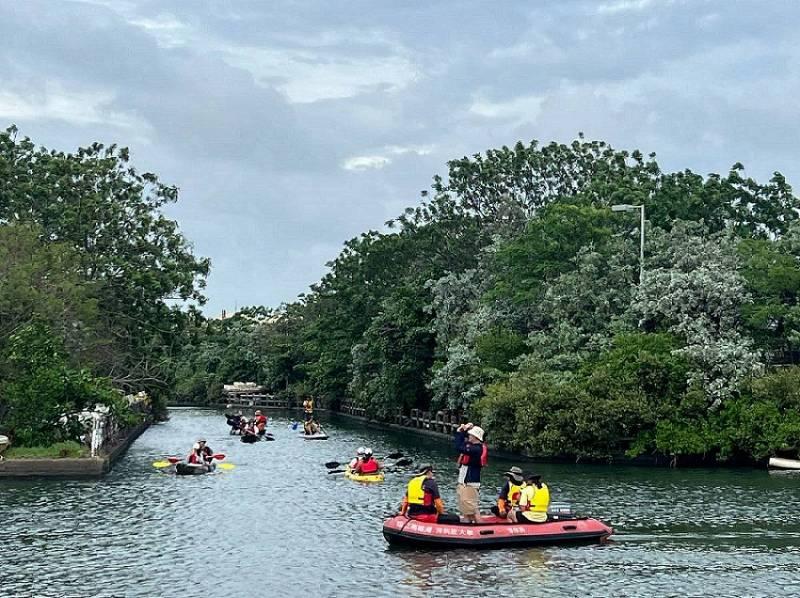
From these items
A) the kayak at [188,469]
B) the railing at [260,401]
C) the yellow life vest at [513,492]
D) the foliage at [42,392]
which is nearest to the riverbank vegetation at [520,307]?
the foliage at [42,392]

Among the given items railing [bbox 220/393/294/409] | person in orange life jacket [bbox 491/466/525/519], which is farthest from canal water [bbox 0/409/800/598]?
railing [bbox 220/393/294/409]

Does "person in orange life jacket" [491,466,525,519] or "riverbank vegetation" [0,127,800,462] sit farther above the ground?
"riverbank vegetation" [0,127,800,462]

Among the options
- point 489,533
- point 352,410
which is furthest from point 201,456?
point 352,410

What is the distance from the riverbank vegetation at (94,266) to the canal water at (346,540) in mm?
10448

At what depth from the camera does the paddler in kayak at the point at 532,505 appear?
25750mm

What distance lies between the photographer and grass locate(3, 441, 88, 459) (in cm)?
4159

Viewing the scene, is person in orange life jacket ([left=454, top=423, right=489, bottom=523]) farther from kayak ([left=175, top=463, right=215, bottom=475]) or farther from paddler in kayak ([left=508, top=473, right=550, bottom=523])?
kayak ([left=175, top=463, right=215, bottom=475])

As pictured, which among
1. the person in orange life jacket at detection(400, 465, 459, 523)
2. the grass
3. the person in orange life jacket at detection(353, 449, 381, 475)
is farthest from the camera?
the grass

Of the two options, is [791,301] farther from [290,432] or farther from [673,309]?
[290,432]

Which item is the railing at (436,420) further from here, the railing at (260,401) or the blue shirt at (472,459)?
the railing at (260,401)

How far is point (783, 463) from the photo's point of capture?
43.0m

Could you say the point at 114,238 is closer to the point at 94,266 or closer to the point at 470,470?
the point at 94,266

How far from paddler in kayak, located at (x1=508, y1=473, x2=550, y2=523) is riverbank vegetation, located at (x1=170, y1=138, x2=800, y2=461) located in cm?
1989

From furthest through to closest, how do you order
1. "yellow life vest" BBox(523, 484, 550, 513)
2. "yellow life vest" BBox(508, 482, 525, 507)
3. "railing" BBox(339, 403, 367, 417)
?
"railing" BBox(339, 403, 367, 417)
"yellow life vest" BBox(508, 482, 525, 507)
"yellow life vest" BBox(523, 484, 550, 513)
